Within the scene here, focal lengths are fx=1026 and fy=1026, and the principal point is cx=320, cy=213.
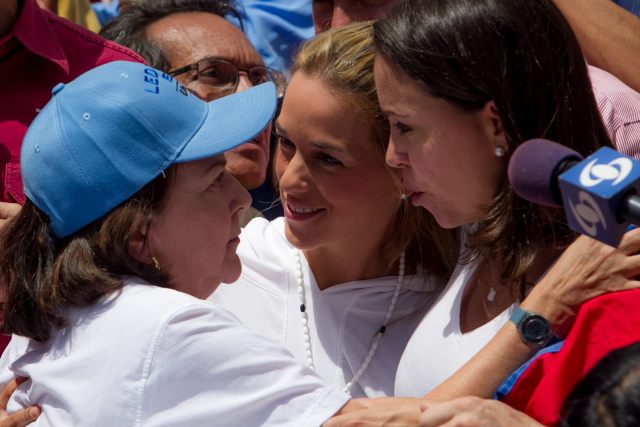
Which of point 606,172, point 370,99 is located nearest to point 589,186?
point 606,172

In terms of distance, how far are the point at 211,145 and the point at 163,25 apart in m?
1.79

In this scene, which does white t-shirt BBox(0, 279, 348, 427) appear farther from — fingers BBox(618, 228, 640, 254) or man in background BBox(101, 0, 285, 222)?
man in background BBox(101, 0, 285, 222)

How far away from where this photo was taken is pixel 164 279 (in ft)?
7.64

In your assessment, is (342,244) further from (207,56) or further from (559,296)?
(207,56)

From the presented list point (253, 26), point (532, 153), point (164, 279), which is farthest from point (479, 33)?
point (253, 26)

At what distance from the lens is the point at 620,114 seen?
266cm

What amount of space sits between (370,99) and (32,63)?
1.11 meters

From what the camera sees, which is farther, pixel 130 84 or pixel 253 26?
pixel 253 26

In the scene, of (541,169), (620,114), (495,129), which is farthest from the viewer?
(620,114)

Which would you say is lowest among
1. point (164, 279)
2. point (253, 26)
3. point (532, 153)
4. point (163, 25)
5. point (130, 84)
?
point (253, 26)

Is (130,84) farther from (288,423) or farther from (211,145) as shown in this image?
(288,423)

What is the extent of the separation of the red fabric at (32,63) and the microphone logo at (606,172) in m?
2.02

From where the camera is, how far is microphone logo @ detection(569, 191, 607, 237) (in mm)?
1431

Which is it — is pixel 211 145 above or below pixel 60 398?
above
